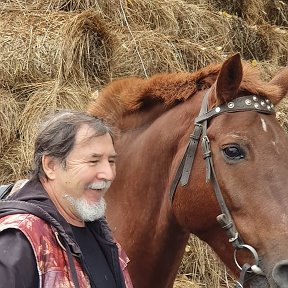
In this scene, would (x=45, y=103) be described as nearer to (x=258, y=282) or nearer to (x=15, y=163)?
(x=15, y=163)

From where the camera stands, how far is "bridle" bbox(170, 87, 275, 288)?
7.73 feet

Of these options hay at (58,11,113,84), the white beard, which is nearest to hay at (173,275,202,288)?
hay at (58,11,113,84)

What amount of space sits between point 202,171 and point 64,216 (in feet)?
2.24

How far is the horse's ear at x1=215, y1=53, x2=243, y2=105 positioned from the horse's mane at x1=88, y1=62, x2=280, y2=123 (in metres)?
0.08

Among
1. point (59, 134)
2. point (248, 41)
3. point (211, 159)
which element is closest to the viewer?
point (59, 134)

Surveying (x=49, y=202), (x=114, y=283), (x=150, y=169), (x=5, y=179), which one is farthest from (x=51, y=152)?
(x=5, y=179)

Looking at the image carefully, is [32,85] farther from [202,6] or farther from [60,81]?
[202,6]

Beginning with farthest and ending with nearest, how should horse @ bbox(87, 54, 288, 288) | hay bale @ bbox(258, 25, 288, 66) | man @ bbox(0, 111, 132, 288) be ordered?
hay bale @ bbox(258, 25, 288, 66)
horse @ bbox(87, 54, 288, 288)
man @ bbox(0, 111, 132, 288)

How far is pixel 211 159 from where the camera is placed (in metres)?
2.44

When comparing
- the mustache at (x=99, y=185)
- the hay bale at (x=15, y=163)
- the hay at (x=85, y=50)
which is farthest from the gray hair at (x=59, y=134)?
the hay at (x=85, y=50)

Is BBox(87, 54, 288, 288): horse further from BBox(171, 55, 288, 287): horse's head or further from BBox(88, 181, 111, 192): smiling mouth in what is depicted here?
BBox(88, 181, 111, 192): smiling mouth

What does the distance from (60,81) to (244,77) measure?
2712 millimetres

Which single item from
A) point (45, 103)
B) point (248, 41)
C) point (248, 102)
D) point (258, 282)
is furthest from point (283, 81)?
point (248, 41)

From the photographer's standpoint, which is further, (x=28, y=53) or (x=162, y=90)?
(x=28, y=53)
